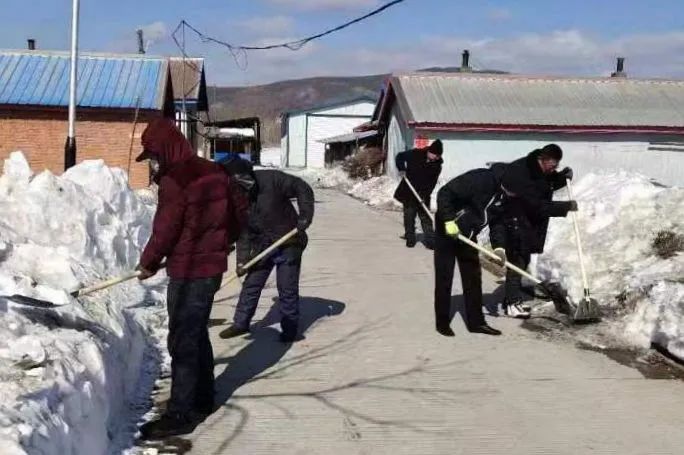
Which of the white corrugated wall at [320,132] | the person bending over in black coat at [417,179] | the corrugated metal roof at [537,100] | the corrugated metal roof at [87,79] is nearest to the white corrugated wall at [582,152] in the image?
the corrugated metal roof at [537,100]

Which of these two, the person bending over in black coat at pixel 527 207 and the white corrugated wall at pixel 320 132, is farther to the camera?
the white corrugated wall at pixel 320 132

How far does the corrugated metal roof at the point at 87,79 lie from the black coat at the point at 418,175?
9.98m

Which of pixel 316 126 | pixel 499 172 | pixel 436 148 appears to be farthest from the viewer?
pixel 316 126

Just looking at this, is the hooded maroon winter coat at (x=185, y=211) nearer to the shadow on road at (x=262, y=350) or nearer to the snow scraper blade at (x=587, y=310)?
the shadow on road at (x=262, y=350)

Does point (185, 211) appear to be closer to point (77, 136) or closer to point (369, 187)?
point (77, 136)

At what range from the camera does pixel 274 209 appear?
6859mm

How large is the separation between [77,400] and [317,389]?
2.01 meters

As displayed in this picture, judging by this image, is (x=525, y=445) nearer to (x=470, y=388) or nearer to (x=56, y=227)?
(x=470, y=388)

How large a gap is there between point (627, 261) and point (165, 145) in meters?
5.71

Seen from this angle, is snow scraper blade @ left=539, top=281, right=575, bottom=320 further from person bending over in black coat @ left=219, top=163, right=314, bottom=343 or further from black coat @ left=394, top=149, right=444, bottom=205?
black coat @ left=394, top=149, right=444, bottom=205

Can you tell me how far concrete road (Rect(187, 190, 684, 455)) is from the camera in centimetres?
473

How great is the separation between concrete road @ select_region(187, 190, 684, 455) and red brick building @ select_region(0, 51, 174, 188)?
44.8ft


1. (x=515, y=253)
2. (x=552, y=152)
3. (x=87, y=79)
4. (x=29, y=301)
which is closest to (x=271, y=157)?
(x=87, y=79)

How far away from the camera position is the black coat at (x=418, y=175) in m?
12.6
